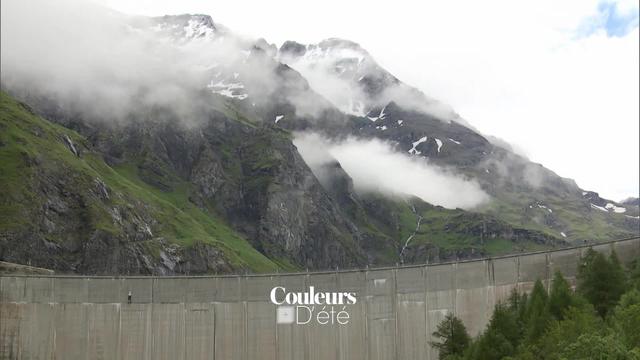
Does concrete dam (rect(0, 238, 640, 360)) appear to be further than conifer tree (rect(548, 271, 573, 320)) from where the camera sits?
Yes

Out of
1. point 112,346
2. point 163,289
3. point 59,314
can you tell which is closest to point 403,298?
point 163,289

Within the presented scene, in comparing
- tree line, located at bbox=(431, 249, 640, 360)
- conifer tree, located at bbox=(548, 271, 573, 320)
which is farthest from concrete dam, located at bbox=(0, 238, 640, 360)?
conifer tree, located at bbox=(548, 271, 573, 320)

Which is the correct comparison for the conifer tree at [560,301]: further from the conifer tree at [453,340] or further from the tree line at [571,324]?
the conifer tree at [453,340]

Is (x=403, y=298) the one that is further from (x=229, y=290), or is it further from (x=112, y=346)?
(x=112, y=346)

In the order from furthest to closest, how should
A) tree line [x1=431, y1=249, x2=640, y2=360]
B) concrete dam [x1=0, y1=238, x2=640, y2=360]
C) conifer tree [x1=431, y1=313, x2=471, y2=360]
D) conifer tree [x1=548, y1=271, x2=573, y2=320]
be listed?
concrete dam [x1=0, y1=238, x2=640, y2=360]
conifer tree [x1=431, y1=313, x2=471, y2=360]
conifer tree [x1=548, y1=271, x2=573, y2=320]
tree line [x1=431, y1=249, x2=640, y2=360]

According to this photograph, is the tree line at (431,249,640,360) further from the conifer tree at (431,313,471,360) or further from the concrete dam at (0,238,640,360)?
the concrete dam at (0,238,640,360)

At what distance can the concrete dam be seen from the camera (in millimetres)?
99312

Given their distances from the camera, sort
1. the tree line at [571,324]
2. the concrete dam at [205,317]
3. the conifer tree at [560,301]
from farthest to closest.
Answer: the concrete dam at [205,317], the conifer tree at [560,301], the tree line at [571,324]

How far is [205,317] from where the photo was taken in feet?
339

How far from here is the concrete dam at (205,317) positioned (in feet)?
326

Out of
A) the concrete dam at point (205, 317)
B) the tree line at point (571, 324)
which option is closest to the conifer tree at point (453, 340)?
the tree line at point (571, 324)

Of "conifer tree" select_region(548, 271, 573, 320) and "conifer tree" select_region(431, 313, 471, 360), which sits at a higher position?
"conifer tree" select_region(548, 271, 573, 320)

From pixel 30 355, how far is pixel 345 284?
40.8 meters

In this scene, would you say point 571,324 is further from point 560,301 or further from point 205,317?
point 205,317
